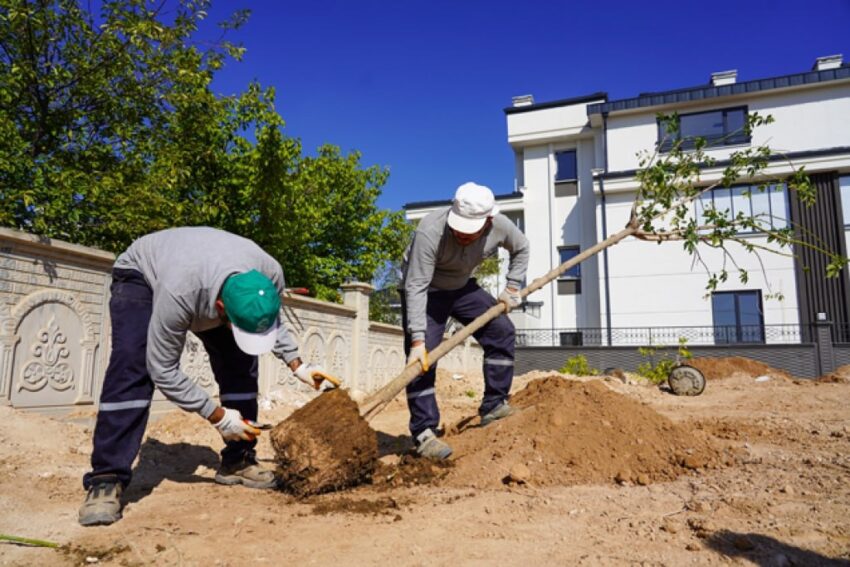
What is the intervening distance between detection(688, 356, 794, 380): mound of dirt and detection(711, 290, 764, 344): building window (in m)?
1.72

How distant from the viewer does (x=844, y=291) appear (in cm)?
1675

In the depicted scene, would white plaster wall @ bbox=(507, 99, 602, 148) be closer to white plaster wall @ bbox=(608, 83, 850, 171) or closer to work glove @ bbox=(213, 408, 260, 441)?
white plaster wall @ bbox=(608, 83, 850, 171)

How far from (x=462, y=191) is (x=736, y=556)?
2404 millimetres

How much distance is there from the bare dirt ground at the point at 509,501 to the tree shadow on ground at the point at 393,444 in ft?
0.16

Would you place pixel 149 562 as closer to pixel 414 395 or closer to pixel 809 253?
pixel 414 395

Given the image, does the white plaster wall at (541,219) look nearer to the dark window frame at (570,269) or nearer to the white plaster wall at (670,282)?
the dark window frame at (570,269)

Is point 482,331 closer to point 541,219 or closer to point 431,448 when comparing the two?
point 431,448

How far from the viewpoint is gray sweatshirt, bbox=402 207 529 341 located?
3.64 metres

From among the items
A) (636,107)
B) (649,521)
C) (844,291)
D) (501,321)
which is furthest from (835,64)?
(649,521)

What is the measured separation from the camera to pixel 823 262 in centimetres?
1723

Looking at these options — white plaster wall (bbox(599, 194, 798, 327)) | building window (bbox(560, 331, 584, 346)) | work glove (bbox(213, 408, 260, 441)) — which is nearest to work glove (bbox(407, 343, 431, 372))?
work glove (bbox(213, 408, 260, 441))

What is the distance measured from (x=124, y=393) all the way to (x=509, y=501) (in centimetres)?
193

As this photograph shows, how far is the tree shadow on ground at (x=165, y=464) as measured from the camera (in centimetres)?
321

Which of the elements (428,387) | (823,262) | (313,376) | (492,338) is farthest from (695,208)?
(313,376)
